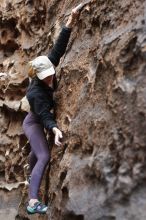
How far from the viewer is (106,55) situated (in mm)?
4047

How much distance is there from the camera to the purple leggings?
4484mm

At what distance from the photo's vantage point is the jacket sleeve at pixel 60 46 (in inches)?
198

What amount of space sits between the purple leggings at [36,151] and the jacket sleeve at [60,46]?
0.67m

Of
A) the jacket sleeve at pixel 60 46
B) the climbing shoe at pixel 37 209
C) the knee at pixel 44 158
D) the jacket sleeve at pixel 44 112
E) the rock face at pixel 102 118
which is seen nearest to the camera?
the rock face at pixel 102 118

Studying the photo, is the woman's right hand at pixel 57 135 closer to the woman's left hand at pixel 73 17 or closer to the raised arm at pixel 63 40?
the raised arm at pixel 63 40

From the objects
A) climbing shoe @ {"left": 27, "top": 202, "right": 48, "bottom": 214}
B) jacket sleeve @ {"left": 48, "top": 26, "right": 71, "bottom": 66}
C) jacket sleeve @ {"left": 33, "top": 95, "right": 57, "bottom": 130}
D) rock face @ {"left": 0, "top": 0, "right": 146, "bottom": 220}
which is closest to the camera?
rock face @ {"left": 0, "top": 0, "right": 146, "bottom": 220}

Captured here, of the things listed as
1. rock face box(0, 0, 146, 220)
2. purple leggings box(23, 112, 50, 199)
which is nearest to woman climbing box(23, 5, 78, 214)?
purple leggings box(23, 112, 50, 199)

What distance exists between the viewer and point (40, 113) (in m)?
4.55

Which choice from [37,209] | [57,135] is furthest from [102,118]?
[37,209]

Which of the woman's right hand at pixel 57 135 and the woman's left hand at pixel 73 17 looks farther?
the woman's left hand at pixel 73 17

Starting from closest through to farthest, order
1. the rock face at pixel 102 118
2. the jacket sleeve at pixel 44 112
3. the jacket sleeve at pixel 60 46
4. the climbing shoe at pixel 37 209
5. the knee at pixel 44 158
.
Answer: the rock face at pixel 102 118, the climbing shoe at pixel 37 209, the jacket sleeve at pixel 44 112, the knee at pixel 44 158, the jacket sleeve at pixel 60 46

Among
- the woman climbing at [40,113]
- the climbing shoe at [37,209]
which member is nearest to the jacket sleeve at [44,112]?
the woman climbing at [40,113]

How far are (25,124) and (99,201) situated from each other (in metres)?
1.70

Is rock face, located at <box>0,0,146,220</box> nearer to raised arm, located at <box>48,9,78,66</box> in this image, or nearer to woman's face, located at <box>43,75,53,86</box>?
raised arm, located at <box>48,9,78,66</box>
